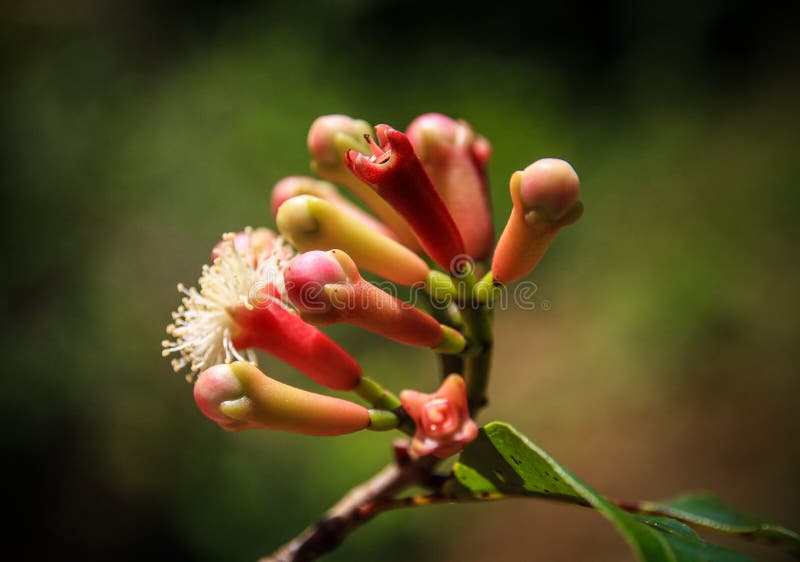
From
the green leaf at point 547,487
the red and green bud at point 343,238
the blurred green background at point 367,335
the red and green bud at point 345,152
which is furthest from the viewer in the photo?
the blurred green background at point 367,335

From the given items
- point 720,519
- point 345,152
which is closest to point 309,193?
point 345,152

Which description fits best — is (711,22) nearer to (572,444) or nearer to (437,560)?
(572,444)

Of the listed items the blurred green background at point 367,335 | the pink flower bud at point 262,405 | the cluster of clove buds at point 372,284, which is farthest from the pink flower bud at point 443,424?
the blurred green background at point 367,335

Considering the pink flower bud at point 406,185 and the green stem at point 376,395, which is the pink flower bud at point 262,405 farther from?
the pink flower bud at point 406,185

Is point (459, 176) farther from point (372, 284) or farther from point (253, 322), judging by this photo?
point (253, 322)

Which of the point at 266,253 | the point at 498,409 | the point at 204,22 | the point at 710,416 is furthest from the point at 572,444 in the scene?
the point at 204,22

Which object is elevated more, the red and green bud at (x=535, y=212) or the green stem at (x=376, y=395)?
the red and green bud at (x=535, y=212)
